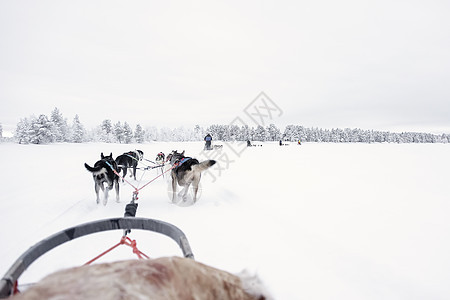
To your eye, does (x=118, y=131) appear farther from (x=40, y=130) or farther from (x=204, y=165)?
(x=204, y=165)

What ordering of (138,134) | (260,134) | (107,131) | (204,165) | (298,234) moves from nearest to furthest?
(298,234) < (204,165) < (107,131) < (138,134) < (260,134)

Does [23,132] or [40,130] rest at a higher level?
[40,130]

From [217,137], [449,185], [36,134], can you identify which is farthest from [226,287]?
[217,137]

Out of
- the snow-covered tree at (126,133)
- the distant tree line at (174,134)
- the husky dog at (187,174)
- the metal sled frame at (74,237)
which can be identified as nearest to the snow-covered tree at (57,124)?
the distant tree line at (174,134)

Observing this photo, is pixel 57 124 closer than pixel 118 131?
Yes

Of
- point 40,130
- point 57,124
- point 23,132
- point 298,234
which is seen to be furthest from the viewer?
point 57,124

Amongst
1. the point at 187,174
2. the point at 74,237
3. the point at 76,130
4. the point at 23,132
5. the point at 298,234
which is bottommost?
the point at 298,234

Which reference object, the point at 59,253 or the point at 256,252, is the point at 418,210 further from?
the point at 59,253

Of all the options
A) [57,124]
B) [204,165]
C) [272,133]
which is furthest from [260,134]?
[204,165]

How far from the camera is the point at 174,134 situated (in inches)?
4195

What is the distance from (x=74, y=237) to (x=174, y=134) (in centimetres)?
10831

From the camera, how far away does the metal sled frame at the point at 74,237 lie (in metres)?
0.95

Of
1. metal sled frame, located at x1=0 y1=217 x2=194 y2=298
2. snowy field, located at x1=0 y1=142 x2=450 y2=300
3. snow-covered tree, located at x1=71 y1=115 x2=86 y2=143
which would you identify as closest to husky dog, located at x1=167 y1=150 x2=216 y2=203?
snowy field, located at x1=0 y1=142 x2=450 y2=300

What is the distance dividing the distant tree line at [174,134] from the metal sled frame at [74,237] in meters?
42.8
